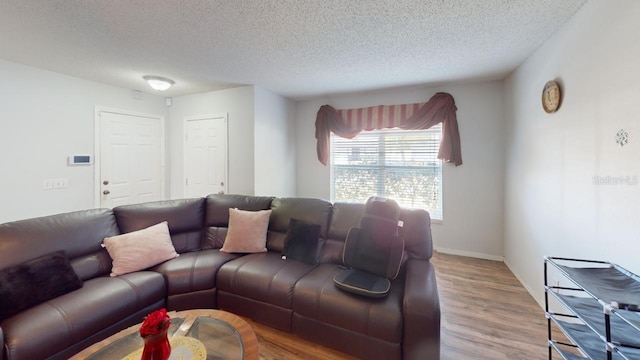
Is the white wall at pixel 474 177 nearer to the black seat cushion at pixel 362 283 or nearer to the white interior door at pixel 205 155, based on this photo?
the black seat cushion at pixel 362 283

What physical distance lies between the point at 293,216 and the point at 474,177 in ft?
9.22

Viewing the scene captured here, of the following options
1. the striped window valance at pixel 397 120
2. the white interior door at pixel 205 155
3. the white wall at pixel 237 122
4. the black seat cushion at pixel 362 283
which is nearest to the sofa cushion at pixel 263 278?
the black seat cushion at pixel 362 283

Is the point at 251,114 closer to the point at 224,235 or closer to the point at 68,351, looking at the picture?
the point at 224,235

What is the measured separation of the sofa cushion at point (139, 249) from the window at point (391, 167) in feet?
9.40

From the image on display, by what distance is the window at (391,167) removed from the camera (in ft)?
13.0

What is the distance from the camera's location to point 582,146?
1.88 meters

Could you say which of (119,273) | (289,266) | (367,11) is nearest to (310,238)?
(289,266)

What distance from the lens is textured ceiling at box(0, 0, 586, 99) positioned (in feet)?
6.28

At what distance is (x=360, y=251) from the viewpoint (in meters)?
2.12

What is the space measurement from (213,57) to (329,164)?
252 centimetres

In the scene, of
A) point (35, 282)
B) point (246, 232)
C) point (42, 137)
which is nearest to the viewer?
point (35, 282)

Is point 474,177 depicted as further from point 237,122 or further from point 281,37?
point 237,122

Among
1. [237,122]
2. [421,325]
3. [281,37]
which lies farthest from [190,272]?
[237,122]

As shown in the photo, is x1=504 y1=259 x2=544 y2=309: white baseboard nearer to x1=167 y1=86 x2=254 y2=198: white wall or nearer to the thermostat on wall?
x1=167 y1=86 x2=254 y2=198: white wall
